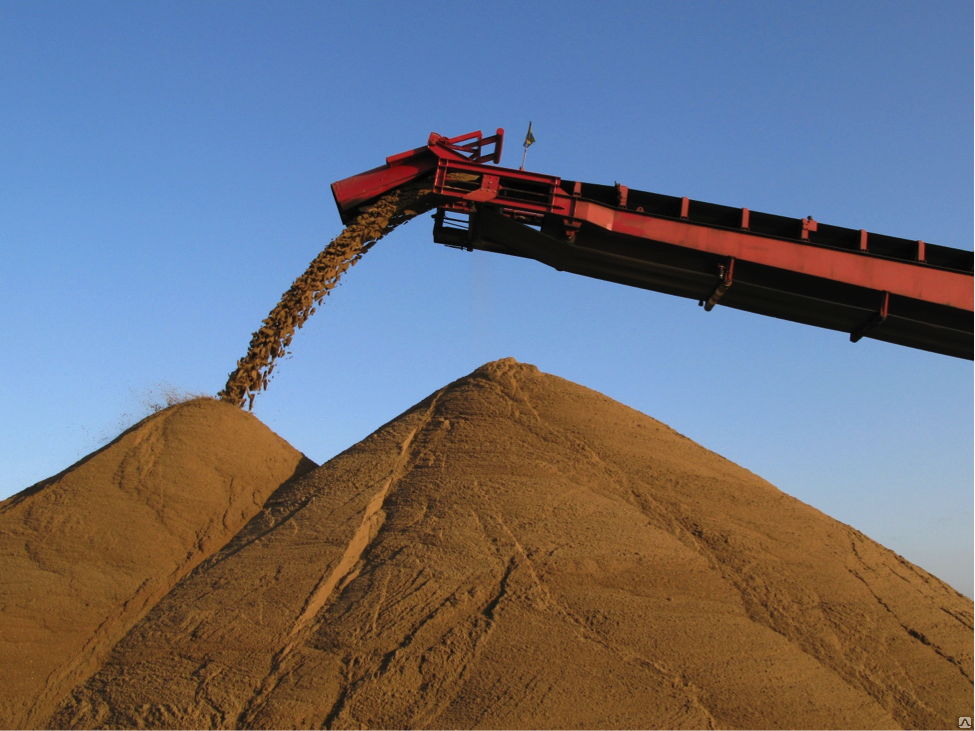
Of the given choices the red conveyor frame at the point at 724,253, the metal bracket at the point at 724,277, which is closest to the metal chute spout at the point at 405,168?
the red conveyor frame at the point at 724,253

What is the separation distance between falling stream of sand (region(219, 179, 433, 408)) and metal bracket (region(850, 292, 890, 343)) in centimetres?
465

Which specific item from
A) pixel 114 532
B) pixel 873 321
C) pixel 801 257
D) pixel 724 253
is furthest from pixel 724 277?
pixel 114 532

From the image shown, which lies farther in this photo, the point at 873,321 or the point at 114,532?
the point at 114,532

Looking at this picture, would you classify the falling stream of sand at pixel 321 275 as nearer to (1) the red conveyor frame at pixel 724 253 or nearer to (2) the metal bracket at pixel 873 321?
(1) the red conveyor frame at pixel 724 253

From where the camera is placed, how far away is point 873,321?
819 cm

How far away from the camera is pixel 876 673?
7586 millimetres

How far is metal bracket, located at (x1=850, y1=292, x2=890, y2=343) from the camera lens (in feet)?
26.3

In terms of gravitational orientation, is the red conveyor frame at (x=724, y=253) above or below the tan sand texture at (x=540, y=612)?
above

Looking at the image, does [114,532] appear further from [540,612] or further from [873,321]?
[873,321]

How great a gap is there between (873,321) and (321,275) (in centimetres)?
604

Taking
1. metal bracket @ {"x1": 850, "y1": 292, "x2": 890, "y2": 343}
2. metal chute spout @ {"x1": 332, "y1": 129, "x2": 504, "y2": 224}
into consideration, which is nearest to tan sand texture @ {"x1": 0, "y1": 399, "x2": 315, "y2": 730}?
metal chute spout @ {"x1": 332, "y1": 129, "x2": 504, "y2": 224}

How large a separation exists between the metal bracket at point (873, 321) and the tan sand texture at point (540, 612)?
221cm

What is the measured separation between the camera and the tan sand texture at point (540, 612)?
6.77 metres

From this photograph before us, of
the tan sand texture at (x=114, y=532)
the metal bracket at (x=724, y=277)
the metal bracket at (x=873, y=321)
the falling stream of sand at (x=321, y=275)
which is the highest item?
the metal bracket at (x=873, y=321)
